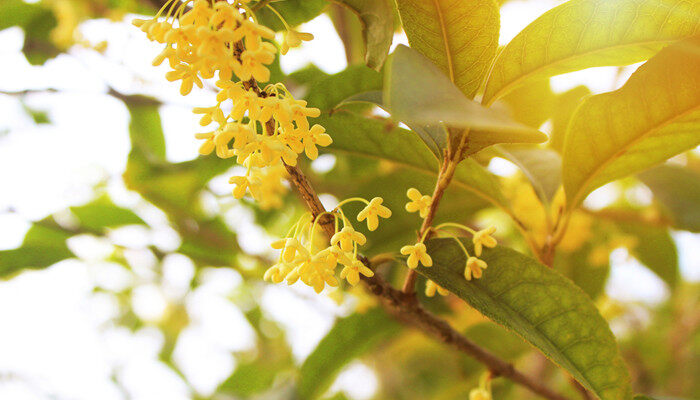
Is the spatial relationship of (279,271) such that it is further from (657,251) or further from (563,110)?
(657,251)

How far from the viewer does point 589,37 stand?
774 mm

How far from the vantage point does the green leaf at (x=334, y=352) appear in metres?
1.54

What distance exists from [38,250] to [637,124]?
5.67ft

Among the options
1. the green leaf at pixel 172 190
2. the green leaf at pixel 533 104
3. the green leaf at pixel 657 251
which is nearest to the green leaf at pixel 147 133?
the green leaf at pixel 172 190

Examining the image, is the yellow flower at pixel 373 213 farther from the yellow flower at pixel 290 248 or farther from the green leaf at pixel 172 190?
the green leaf at pixel 172 190

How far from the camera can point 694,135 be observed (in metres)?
0.86

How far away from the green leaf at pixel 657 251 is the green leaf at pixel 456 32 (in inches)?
55.2

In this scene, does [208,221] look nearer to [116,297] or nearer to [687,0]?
[116,297]

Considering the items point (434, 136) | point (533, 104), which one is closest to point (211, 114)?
point (434, 136)

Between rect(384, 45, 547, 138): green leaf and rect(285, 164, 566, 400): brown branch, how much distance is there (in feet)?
0.66

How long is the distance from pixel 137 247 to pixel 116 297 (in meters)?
1.34

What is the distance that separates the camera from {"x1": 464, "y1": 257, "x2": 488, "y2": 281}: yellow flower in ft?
2.57

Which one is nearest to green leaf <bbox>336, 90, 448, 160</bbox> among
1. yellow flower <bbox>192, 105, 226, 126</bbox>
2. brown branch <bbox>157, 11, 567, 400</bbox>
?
brown branch <bbox>157, 11, 567, 400</bbox>

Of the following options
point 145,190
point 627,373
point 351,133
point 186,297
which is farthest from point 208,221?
point 627,373
